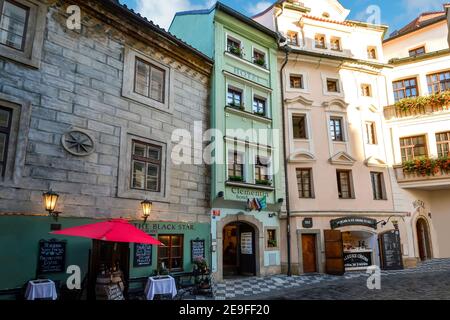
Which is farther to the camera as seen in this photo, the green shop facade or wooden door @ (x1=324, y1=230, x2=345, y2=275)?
wooden door @ (x1=324, y1=230, x2=345, y2=275)

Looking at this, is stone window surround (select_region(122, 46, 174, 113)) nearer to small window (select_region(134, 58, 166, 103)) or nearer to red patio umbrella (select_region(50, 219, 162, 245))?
small window (select_region(134, 58, 166, 103))

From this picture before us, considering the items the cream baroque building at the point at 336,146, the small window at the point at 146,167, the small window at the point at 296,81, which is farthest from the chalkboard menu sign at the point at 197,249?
the small window at the point at 296,81

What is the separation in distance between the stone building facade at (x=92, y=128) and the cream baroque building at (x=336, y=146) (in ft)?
19.8

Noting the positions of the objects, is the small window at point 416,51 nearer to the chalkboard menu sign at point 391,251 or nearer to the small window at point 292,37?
the small window at point 292,37

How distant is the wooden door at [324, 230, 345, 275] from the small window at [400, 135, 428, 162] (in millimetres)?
7155

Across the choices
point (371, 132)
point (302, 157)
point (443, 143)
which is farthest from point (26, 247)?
point (443, 143)

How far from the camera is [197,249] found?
12.2 metres

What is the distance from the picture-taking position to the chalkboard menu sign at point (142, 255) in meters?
10.2

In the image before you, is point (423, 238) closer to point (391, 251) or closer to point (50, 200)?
point (391, 251)

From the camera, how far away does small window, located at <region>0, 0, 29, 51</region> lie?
8.51 m

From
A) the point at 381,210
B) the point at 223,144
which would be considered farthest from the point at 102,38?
the point at 381,210

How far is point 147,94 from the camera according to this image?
38.8 ft

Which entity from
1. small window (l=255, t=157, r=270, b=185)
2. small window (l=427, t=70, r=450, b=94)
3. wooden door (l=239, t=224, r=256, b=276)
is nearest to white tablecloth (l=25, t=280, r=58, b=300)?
wooden door (l=239, t=224, r=256, b=276)

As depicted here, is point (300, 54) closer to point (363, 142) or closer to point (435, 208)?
point (363, 142)
